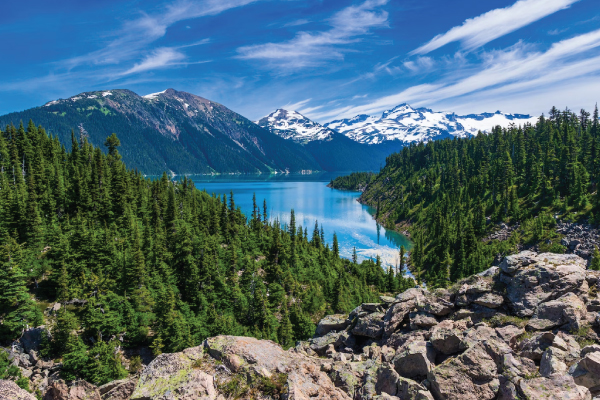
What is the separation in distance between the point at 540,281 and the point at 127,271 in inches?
2470

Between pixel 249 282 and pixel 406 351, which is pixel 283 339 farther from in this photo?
pixel 406 351

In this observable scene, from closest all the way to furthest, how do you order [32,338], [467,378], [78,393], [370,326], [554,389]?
[554,389] < [467,378] < [78,393] < [370,326] < [32,338]

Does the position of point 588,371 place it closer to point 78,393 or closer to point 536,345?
point 536,345

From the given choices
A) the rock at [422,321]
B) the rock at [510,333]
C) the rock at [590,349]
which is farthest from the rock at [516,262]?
the rock at [590,349]

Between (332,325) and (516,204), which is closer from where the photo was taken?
(332,325)

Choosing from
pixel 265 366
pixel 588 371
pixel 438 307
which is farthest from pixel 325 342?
pixel 588 371

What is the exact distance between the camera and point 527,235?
4670 inches

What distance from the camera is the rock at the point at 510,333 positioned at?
1783 centimetres

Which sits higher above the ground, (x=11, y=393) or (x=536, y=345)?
(x=536, y=345)

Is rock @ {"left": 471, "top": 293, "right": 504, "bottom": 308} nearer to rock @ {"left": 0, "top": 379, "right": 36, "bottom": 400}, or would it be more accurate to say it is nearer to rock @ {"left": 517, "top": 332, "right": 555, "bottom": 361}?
rock @ {"left": 517, "top": 332, "right": 555, "bottom": 361}

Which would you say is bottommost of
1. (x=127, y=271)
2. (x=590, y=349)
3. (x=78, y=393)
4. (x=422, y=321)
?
(x=127, y=271)

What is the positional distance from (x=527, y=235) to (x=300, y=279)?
89389mm

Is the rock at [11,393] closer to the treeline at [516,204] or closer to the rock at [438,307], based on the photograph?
the rock at [438,307]

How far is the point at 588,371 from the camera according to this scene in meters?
12.5
